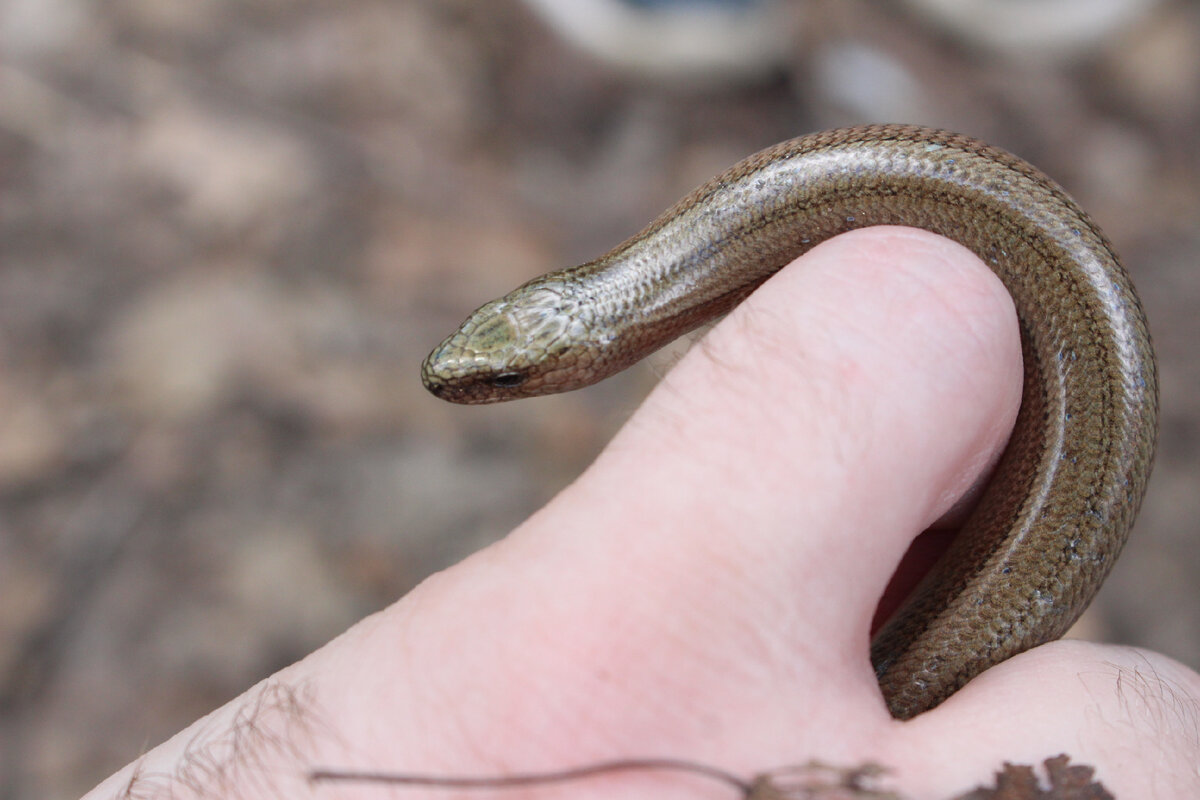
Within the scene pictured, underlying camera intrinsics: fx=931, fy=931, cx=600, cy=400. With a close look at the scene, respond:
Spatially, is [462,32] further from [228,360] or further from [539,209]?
[228,360]

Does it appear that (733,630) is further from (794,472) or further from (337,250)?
(337,250)

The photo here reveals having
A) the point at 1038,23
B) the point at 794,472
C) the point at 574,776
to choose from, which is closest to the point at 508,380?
the point at 794,472

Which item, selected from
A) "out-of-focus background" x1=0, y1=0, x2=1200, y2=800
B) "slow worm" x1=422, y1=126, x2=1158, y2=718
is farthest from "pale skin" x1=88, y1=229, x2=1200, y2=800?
"out-of-focus background" x1=0, y1=0, x2=1200, y2=800

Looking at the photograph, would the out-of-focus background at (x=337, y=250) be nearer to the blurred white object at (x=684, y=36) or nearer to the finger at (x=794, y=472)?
the blurred white object at (x=684, y=36)

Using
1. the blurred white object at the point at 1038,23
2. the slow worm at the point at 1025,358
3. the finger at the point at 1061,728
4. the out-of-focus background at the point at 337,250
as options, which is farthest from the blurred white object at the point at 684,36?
the finger at the point at 1061,728

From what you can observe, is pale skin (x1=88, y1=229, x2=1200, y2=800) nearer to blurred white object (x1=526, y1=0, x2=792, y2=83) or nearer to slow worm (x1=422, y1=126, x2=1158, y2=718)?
slow worm (x1=422, y1=126, x2=1158, y2=718)

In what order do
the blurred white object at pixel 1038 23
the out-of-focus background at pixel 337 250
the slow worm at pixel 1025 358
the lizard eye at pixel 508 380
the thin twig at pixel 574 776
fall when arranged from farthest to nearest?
1. the blurred white object at pixel 1038 23
2. the out-of-focus background at pixel 337 250
3. the lizard eye at pixel 508 380
4. the slow worm at pixel 1025 358
5. the thin twig at pixel 574 776
